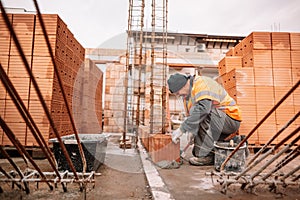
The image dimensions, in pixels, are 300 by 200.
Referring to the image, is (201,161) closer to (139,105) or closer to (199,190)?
(199,190)

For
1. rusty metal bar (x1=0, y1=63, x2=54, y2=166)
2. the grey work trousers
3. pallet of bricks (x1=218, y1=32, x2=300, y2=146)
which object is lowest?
the grey work trousers

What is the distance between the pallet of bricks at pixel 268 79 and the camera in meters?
5.02

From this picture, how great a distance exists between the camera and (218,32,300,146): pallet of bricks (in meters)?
5.02

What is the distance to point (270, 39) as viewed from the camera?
17.1 ft

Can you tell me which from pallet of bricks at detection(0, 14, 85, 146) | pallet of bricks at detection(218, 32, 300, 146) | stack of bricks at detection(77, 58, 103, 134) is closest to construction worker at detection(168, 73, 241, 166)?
pallet of bricks at detection(218, 32, 300, 146)

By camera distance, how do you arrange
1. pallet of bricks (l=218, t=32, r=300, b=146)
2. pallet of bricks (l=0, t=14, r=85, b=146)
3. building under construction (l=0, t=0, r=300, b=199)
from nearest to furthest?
building under construction (l=0, t=0, r=300, b=199) < pallet of bricks (l=0, t=14, r=85, b=146) < pallet of bricks (l=218, t=32, r=300, b=146)

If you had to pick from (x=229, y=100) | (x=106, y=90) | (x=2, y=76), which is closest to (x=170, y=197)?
(x=2, y=76)

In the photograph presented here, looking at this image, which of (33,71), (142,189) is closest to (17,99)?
(142,189)

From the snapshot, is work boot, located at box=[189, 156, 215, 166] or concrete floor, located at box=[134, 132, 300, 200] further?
work boot, located at box=[189, 156, 215, 166]

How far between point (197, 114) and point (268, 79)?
3.04 meters

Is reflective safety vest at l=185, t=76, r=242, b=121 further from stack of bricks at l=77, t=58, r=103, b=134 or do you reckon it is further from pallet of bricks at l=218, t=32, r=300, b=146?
stack of bricks at l=77, t=58, r=103, b=134

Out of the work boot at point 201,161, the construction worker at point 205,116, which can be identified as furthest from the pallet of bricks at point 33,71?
the work boot at point 201,161

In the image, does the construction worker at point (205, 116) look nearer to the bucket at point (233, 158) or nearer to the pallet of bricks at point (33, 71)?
the bucket at point (233, 158)

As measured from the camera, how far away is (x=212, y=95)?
335 centimetres
